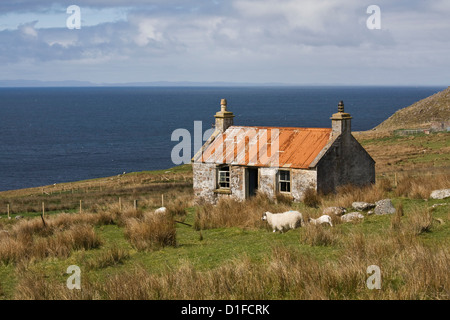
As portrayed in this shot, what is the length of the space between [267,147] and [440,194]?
960cm

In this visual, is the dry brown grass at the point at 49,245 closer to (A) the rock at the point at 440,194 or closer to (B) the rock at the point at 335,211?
(B) the rock at the point at 335,211

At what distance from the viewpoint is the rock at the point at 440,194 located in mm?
19266

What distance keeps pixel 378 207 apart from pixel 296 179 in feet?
24.4

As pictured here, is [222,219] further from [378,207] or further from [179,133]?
[179,133]

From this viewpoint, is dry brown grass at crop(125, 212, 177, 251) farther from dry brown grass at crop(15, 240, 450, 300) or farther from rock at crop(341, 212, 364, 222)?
rock at crop(341, 212, 364, 222)

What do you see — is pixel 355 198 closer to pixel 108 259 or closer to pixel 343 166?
pixel 343 166

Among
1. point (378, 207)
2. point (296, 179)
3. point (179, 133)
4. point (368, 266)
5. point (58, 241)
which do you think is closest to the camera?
point (368, 266)

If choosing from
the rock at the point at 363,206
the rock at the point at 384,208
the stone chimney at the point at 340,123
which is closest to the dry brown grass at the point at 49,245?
the rock at the point at 363,206

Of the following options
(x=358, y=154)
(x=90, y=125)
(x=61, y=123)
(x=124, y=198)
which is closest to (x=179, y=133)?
(x=90, y=125)

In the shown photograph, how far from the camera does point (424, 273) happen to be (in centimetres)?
967

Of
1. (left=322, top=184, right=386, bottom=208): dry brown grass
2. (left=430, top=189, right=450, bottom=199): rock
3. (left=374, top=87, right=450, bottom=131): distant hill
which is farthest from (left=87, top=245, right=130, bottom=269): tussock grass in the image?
(left=374, top=87, right=450, bottom=131): distant hill

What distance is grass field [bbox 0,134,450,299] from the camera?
9.95 m

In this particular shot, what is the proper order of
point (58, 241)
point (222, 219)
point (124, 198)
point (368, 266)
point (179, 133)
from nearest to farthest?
point (368, 266) → point (58, 241) → point (222, 219) → point (124, 198) → point (179, 133)
